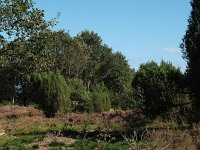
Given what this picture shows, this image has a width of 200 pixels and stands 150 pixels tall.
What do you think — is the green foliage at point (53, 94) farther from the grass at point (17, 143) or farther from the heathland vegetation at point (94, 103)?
the grass at point (17, 143)

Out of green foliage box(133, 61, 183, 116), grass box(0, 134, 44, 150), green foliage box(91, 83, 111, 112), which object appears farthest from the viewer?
green foliage box(91, 83, 111, 112)

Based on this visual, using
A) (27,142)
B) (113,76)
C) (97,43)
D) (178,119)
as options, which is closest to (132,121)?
(178,119)

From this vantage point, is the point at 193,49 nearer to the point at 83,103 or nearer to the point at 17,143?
the point at 17,143

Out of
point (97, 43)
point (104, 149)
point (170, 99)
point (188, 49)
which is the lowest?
point (104, 149)

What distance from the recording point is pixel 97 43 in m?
88.1

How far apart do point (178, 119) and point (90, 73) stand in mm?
56308

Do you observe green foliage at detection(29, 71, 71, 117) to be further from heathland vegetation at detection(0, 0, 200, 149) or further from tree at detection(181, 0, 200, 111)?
tree at detection(181, 0, 200, 111)

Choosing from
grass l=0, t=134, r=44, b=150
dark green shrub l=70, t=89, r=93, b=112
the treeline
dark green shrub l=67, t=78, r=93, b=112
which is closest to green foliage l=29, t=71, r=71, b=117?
the treeline

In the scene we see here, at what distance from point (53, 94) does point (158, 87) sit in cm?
1408

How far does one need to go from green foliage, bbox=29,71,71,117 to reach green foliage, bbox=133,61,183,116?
35.1ft

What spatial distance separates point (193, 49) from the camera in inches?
769

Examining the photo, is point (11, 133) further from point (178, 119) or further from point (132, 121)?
point (178, 119)

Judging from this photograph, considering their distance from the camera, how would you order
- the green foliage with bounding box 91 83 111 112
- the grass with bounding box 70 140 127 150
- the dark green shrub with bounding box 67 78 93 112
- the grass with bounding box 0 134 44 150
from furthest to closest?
1. the green foliage with bounding box 91 83 111 112
2. the dark green shrub with bounding box 67 78 93 112
3. the grass with bounding box 0 134 44 150
4. the grass with bounding box 70 140 127 150

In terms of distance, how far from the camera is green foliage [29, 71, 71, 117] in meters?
35.7
